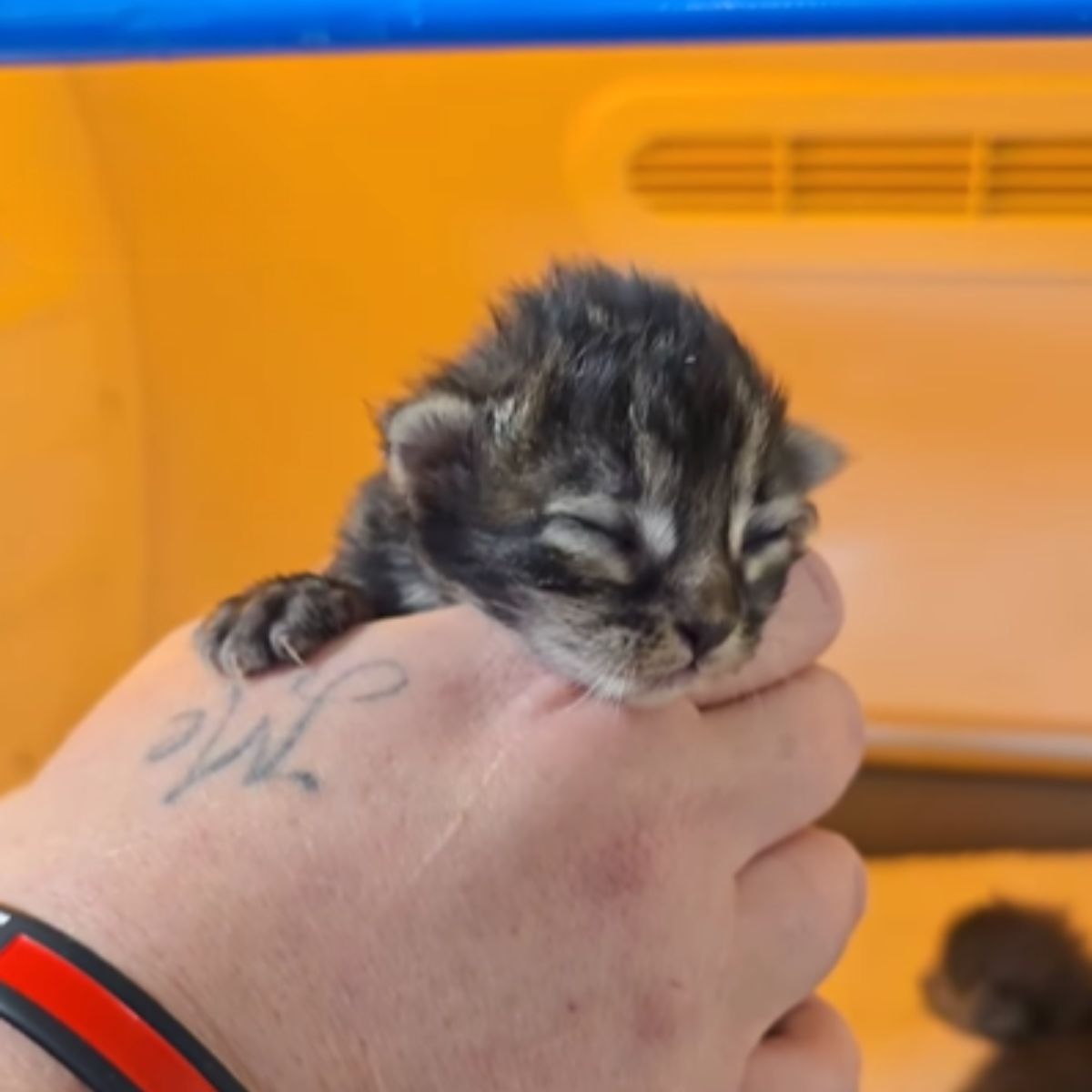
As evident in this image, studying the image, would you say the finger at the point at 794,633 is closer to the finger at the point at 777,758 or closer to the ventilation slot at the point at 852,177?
the finger at the point at 777,758

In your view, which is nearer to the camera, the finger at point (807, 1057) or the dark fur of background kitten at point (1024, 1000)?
the finger at point (807, 1057)

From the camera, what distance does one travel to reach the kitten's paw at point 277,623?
2.81 feet

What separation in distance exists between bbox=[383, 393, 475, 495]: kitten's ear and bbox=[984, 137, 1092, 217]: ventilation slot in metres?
0.60

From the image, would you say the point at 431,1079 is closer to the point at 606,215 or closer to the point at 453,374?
the point at 453,374

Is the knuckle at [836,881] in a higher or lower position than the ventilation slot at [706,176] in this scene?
lower

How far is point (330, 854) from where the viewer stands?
0.72 metres

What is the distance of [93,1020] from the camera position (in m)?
0.62

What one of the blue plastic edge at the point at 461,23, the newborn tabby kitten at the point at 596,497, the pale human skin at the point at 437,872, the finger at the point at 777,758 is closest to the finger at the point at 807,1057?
the pale human skin at the point at 437,872

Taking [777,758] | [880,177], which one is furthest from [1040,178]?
[777,758]

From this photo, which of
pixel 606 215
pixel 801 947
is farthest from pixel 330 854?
pixel 606 215

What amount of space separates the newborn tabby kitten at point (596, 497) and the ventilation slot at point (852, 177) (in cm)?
42

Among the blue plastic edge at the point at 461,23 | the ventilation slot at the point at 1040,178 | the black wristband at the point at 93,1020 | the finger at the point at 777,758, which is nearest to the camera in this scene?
the black wristband at the point at 93,1020

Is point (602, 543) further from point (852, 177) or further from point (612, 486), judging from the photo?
point (852, 177)

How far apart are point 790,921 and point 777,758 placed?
0.08 metres
